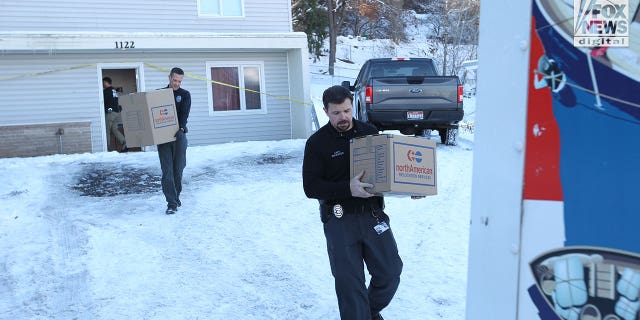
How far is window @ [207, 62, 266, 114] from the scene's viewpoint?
15.7m

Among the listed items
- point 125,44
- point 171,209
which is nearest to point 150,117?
point 171,209

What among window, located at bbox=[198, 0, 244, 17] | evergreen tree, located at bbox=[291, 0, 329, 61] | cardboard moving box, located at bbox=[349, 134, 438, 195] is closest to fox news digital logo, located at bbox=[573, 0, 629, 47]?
cardboard moving box, located at bbox=[349, 134, 438, 195]

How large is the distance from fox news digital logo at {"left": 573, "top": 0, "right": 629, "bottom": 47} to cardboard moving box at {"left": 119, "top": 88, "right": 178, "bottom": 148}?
603 cm

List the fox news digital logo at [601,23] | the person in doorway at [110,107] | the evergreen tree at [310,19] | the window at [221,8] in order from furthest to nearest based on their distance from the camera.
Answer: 1. the evergreen tree at [310,19]
2. the window at [221,8]
3. the person in doorway at [110,107]
4. the fox news digital logo at [601,23]

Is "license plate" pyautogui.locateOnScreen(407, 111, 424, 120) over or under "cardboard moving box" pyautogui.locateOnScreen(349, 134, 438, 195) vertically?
under

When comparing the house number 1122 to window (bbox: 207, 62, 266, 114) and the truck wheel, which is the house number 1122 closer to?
window (bbox: 207, 62, 266, 114)

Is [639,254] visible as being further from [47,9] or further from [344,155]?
[47,9]

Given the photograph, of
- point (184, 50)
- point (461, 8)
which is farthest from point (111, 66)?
point (461, 8)

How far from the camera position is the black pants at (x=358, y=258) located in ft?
11.0

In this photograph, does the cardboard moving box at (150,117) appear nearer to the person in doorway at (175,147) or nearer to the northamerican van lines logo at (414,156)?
the person in doorway at (175,147)

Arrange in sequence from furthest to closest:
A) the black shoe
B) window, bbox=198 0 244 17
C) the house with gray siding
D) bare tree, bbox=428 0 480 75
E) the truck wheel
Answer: bare tree, bbox=428 0 480 75, window, bbox=198 0 244 17, the house with gray siding, the truck wheel, the black shoe

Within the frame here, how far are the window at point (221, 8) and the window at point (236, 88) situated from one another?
55.7 inches

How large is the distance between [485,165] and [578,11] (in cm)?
48

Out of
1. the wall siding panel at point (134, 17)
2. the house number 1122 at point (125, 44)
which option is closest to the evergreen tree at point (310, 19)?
the wall siding panel at point (134, 17)
